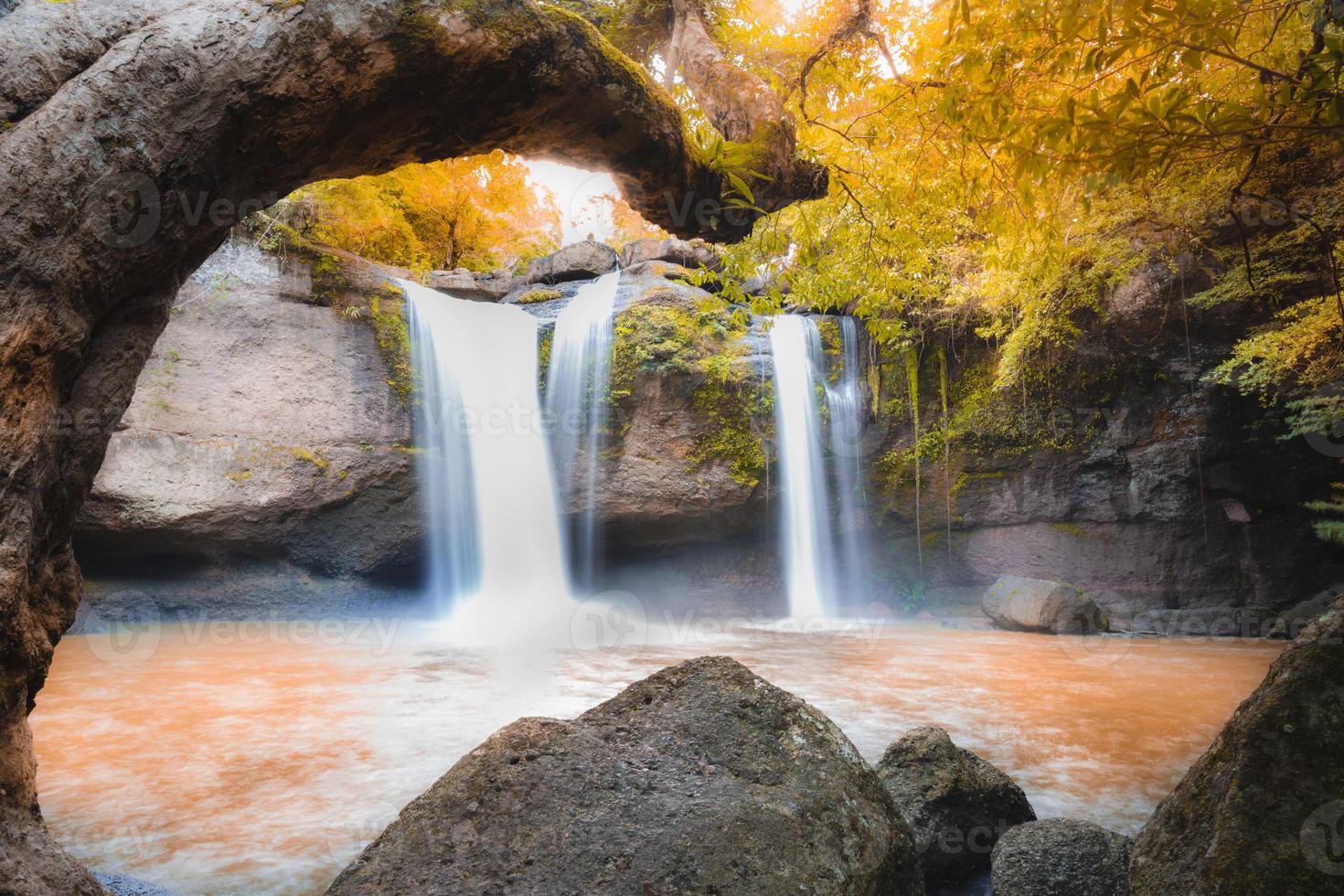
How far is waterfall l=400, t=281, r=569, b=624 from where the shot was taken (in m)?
12.7

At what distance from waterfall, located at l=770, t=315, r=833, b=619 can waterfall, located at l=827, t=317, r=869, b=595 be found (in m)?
0.31

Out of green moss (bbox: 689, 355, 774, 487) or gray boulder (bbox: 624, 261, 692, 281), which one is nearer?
green moss (bbox: 689, 355, 774, 487)

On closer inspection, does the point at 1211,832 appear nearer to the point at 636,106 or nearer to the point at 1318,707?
the point at 1318,707

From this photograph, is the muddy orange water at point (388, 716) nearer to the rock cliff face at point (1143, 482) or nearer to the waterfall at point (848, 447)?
the rock cliff face at point (1143, 482)

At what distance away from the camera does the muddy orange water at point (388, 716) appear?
367 centimetres

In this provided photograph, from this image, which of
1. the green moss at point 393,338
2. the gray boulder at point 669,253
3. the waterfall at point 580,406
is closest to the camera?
the green moss at point 393,338

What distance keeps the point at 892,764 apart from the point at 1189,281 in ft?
32.4

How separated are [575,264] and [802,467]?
6.60 metres

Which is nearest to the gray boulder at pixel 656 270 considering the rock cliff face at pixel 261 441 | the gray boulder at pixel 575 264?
the gray boulder at pixel 575 264

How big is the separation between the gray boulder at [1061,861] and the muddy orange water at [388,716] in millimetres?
1117

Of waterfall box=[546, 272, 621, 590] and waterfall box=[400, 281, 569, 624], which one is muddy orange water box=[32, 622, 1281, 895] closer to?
waterfall box=[400, 281, 569, 624]

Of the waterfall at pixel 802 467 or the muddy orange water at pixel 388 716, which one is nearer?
the muddy orange water at pixel 388 716

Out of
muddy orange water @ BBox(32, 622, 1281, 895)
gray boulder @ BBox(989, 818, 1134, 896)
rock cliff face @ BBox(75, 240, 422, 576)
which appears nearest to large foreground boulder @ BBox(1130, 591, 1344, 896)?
gray boulder @ BBox(989, 818, 1134, 896)

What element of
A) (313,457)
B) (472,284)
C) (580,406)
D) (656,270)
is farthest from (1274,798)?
(472,284)
